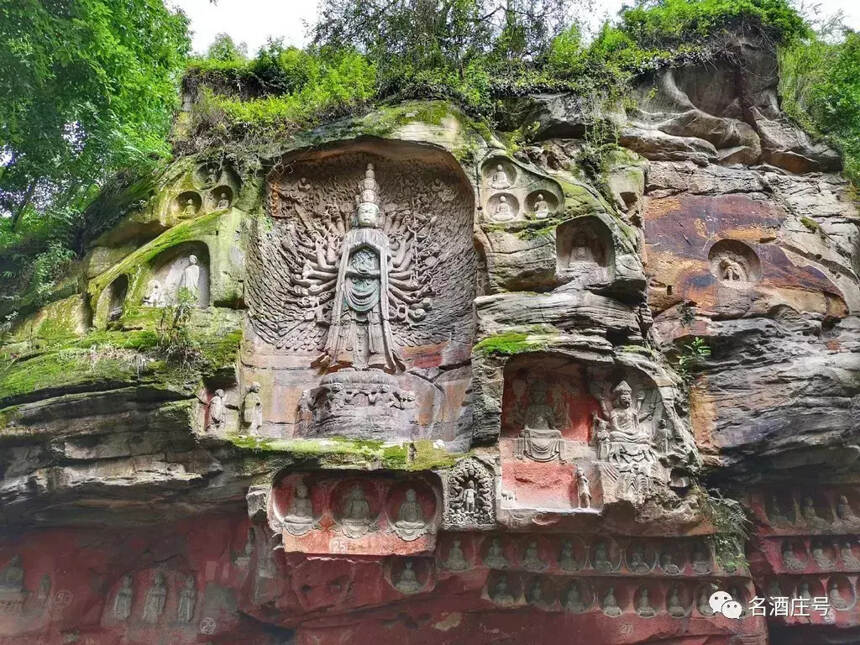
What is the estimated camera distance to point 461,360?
885 cm

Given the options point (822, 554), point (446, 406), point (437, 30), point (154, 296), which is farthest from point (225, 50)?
point (822, 554)

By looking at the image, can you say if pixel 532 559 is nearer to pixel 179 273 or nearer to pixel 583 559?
pixel 583 559

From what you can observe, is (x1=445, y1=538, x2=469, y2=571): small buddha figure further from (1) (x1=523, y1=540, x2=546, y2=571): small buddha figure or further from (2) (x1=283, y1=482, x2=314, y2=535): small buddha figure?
(2) (x1=283, y1=482, x2=314, y2=535): small buddha figure

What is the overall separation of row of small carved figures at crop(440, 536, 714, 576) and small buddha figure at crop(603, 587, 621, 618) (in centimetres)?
37

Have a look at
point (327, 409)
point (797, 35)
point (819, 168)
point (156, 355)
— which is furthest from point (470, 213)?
point (797, 35)

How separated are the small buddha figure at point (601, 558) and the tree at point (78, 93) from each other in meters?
7.27

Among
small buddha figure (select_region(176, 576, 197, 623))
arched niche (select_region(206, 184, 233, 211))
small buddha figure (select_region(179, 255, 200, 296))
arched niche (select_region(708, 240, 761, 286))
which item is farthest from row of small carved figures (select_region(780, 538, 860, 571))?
arched niche (select_region(206, 184, 233, 211))

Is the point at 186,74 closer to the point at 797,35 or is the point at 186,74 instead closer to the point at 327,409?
the point at 327,409

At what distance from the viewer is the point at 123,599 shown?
8875 millimetres

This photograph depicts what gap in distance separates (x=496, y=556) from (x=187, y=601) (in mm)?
3905

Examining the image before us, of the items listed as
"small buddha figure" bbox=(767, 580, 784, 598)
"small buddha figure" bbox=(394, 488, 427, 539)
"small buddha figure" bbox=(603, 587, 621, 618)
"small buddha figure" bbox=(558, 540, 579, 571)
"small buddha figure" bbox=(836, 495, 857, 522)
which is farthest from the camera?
"small buddha figure" bbox=(767, 580, 784, 598)

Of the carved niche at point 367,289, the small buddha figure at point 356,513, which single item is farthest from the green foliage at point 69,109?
the small buddha figure at point 356,513

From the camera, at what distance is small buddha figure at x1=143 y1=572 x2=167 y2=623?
8.73m

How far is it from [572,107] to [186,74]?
600 centimetres
